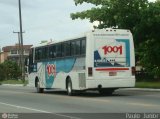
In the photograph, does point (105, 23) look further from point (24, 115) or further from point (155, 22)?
point (24, 115)

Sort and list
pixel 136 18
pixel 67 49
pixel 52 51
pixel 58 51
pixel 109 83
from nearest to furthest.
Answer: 1. pixel 109 83
2. pixel 67 49
3. pixel 58 51
4. pixel 52 51
5. pixel 136 18

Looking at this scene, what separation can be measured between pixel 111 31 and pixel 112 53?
114 centimetres

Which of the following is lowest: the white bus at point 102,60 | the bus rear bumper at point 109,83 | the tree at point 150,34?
the bus rear bumper at point 109,83

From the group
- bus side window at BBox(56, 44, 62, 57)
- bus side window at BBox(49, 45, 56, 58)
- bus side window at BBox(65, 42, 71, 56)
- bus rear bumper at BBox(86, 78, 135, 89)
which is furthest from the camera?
bus side window at BBox(49, 45, 56, 58)

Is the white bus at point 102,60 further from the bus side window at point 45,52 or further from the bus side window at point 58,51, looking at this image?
the bus side window at point 45,52

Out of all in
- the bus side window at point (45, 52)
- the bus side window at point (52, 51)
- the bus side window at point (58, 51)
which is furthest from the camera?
the bus side window at point (45, 52)

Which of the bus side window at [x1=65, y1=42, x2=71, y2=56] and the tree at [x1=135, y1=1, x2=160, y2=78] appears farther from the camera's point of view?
the tree at [x1=135, y1=1, x2=160, y2=78]

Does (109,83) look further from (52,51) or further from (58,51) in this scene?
(52,51)

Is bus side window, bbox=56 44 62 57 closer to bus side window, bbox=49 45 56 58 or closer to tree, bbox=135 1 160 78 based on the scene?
bus side window, bbox=49 45 56 58

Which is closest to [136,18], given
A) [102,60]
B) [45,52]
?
[45,52]

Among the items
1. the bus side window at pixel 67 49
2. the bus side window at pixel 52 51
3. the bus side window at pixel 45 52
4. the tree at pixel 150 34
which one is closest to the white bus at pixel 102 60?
the bus side window at pixel 67 49

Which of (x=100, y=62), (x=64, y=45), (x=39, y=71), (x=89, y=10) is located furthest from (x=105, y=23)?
(x=100, y=62)

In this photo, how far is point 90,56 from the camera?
28172 mm

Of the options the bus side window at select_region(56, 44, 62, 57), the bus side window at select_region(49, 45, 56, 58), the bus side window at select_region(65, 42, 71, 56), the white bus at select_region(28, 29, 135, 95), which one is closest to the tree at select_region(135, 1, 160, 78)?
the bus side window at select_region(49, 45, 56, 58)
